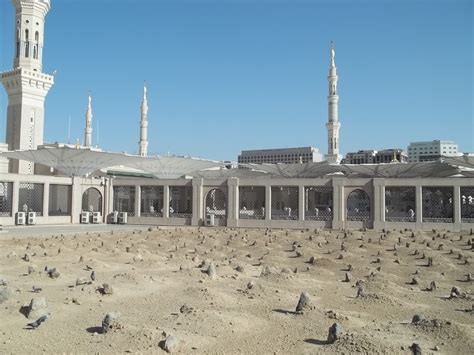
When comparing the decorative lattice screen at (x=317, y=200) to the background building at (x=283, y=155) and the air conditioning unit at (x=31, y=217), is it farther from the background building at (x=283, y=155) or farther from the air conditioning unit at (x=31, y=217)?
the background building at (x=283, y=155)

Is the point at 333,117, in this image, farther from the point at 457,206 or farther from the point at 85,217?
the point at 85,217

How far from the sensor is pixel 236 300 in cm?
1112

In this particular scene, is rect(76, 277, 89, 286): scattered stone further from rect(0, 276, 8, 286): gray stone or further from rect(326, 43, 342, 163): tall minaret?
rect(326, 43, 342, 163): tall minaret

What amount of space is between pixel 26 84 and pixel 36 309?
47.8 m

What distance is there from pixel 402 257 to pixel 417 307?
8.90 meters

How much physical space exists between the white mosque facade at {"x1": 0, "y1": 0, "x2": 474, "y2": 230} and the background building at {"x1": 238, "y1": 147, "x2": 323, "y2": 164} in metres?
86.2

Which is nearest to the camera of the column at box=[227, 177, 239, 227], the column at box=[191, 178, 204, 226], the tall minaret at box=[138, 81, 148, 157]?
the column at box=[227, 177, 239, 227]

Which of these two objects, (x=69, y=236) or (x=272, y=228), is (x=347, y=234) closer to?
(x=272, y=228)

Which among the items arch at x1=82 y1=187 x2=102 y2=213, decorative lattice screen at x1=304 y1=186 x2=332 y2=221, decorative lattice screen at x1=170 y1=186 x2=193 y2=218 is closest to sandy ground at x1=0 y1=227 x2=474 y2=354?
decorative lattice screen at x1=170 y1=186 x2=193 y2=218

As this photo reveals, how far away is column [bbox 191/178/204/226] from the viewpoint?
36.8m

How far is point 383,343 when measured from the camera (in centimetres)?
777

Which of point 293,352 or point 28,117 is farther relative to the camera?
point 28,117

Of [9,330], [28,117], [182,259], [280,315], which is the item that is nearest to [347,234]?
[182,259]

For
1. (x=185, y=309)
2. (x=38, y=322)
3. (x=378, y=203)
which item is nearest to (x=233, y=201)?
(x=378, y=203)
